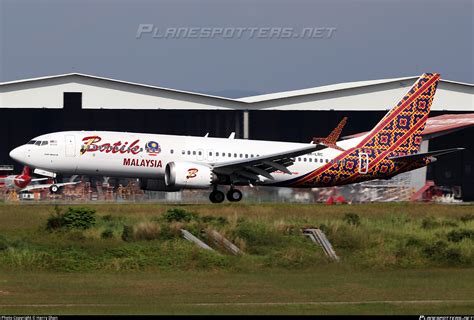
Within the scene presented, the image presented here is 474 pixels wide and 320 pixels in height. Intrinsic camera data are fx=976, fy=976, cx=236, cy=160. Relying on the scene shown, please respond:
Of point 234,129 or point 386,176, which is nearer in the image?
point 386,176

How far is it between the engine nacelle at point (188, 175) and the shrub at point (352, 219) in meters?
8.90

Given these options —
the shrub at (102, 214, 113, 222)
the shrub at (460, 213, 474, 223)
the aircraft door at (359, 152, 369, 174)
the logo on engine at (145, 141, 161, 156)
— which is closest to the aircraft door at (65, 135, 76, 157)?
the logo on engine at (145, 141, 161, 156)

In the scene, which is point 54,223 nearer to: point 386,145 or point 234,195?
point 234,195

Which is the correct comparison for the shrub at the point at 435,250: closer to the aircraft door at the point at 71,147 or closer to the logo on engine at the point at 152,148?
the logo on engine at the point at 152,148

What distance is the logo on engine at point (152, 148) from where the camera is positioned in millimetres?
48750

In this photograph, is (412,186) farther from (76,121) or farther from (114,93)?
(76,121)

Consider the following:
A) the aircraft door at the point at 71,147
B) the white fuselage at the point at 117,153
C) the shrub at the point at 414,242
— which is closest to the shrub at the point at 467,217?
the shrub at the point at 414,242

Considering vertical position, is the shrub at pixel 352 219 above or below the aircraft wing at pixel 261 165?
below

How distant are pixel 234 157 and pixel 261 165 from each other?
1684 mm

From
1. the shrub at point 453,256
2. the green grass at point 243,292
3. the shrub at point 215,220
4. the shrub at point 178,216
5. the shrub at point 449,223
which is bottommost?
the green grass at point 243,292

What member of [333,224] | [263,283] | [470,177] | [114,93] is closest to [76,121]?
[114,93]

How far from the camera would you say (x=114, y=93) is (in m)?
77.7

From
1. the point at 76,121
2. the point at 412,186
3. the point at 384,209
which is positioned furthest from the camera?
the point at 76,121

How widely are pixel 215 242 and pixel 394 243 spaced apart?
6.56 m
